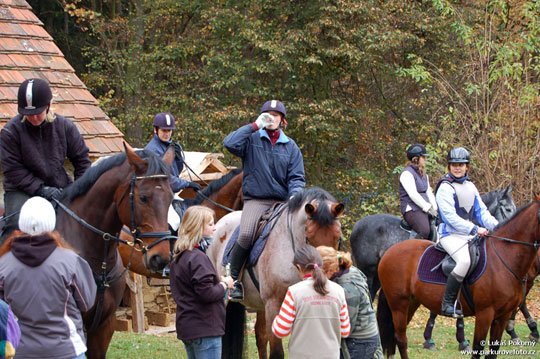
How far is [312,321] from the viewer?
6395 mm

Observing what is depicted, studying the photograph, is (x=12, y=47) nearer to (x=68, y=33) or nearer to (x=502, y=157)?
(x=502, y=157)

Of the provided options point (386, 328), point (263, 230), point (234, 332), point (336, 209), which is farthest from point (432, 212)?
point (336, 209)

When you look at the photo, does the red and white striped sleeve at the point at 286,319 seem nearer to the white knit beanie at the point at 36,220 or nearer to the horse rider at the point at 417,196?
the white knit beanie at the point at 36,220

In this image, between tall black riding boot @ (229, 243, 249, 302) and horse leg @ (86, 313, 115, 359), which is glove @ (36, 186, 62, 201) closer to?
horse leg @ (86, 313, 115, 359)

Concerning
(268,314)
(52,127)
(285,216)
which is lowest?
(268,314)

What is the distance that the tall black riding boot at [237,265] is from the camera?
30.5 feet

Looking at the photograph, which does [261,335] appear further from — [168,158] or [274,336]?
[168,158]

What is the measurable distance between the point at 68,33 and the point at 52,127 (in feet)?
65.4

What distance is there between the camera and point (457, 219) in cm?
1061

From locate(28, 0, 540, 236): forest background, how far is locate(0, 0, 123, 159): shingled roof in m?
8.19

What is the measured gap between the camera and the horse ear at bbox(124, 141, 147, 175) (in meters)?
7.71

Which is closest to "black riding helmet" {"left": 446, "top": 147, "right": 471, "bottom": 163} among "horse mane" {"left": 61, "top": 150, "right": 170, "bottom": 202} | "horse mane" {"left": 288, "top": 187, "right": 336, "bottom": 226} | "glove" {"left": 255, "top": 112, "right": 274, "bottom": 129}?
"glove" {"left": 255, "top": 112, "right": 274, "bottom": 129}

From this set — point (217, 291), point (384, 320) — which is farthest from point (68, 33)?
point (217, 291)

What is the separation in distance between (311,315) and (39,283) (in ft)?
6.17
